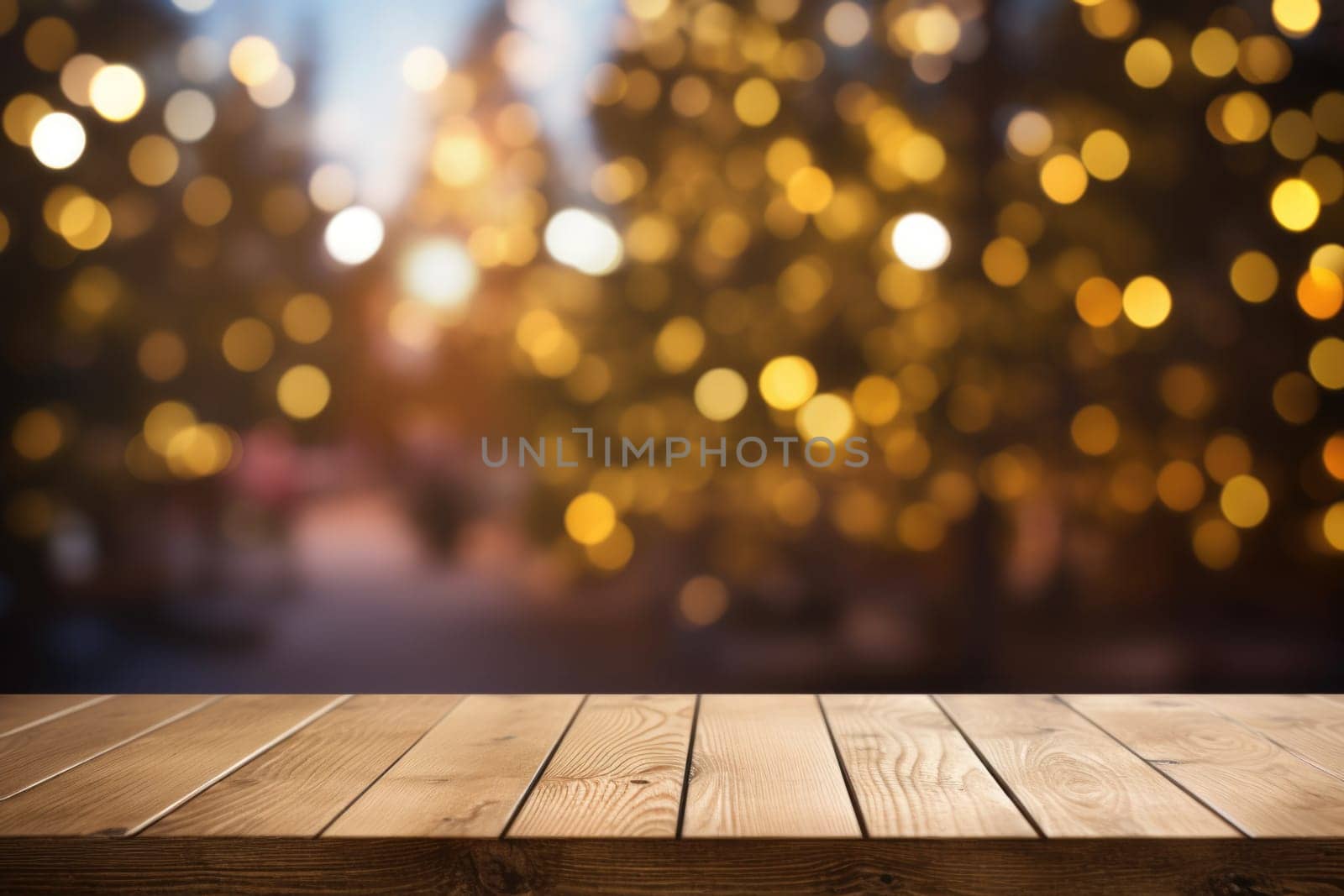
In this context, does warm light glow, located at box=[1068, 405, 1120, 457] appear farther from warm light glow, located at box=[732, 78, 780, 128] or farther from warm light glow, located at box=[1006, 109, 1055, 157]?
warm light glow, located at box=[732, 78, 780, 128]

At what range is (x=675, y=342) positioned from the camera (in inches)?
55.4

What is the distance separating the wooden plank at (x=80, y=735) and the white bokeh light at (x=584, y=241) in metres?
0.77

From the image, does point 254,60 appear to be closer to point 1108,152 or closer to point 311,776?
point 311,776

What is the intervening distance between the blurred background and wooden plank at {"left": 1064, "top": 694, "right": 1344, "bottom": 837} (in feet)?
0.49

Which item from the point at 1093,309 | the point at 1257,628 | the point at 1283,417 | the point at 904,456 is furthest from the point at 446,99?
the point at 1257,628

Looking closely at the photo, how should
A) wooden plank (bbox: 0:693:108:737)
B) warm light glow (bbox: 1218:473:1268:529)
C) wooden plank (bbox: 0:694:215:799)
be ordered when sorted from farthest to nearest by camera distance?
warm light glow (bbox: 1218:473:1268:529)
wooden plank (bbox: 0:693:108:737)
wooden plank (bbox: 0:694:215:799)

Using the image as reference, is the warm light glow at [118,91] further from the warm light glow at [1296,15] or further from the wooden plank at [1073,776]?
the warm light glow at [1296,15]

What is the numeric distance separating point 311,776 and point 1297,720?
1.12 meters

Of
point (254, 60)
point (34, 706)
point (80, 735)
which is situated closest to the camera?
point (80, 735)

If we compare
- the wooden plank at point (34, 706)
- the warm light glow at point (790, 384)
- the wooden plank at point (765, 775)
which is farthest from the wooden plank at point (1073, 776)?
the wooden plank at point (34, 706)

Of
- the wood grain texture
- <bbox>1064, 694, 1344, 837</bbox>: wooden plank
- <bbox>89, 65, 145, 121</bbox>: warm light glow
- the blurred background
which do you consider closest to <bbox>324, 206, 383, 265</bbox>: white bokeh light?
the blurred background

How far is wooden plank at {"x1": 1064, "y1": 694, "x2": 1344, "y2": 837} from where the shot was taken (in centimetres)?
84

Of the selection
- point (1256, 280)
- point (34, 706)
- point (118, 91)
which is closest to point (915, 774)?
point (1256, 280)

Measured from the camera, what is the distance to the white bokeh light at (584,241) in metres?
1.41
